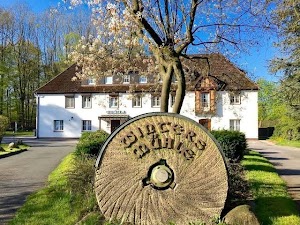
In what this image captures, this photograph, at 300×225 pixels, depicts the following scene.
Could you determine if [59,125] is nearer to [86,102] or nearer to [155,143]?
[86,102]

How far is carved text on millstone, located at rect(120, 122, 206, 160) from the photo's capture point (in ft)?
19.0

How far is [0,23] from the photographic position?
169ft

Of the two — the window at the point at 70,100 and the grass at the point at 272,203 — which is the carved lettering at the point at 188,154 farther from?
the window at the point at 70,100

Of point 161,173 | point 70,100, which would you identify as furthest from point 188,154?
point 70,100

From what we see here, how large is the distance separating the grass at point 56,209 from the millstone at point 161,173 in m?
0.56

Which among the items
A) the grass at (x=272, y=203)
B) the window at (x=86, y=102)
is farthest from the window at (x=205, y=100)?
the grass at (x=272, y=203)

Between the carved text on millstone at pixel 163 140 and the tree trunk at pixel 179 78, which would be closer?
the carved text on millstone at pixel 163 140

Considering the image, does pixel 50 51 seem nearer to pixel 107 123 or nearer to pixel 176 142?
pixel 107 123

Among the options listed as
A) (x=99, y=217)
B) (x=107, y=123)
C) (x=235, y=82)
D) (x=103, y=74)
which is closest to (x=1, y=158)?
(x=103, y=74)

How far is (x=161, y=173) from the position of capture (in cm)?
565

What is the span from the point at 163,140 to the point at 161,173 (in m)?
0.51

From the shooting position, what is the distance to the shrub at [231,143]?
1269 cm

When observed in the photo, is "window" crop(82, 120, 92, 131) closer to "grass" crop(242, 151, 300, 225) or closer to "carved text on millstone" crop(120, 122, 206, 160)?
"grass" crop(242, 151, 300, 225)

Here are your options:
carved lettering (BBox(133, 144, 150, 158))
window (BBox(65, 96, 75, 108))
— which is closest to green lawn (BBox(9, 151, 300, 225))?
carved lettering (BBox(133, 144, 150, 158))
